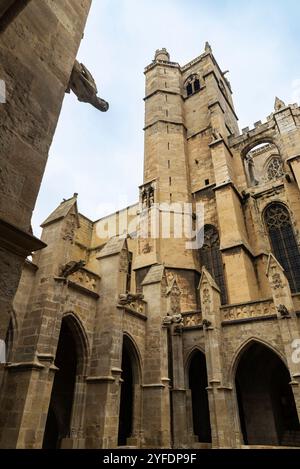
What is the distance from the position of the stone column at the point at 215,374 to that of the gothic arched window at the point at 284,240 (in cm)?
451

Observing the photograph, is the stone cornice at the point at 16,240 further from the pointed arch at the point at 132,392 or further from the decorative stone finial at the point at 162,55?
the decorative stone finial at the point at 162,55

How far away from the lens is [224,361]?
10.2 metres

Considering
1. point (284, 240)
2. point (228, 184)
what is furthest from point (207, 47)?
point (284, 240)

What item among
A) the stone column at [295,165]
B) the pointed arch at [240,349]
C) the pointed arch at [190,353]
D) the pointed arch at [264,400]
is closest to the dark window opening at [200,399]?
the pointed arch at [190,353]

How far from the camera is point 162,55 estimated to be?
85.7 feet

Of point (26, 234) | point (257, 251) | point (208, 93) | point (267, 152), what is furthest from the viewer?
point (267, 152)

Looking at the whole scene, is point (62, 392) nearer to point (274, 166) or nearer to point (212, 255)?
point (212, 255)

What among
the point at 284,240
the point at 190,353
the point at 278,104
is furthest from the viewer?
the point at 278,104

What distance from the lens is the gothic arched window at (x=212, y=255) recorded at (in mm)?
15068

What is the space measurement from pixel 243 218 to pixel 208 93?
32.6 feet

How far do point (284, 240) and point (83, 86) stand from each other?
12644 mm
